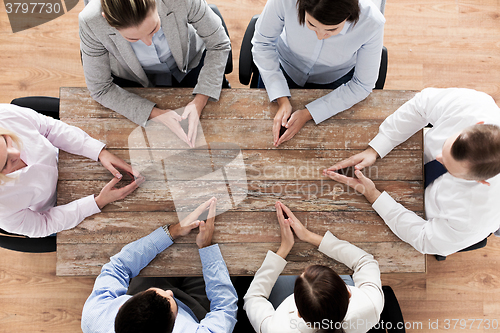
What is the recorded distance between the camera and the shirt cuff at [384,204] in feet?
4.60

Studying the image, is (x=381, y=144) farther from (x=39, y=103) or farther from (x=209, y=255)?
(x=39, y=103)

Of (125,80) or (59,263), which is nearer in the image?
(59,263)

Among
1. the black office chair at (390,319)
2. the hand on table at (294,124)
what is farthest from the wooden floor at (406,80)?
the hand on table at (294,124)

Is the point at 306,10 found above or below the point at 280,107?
above

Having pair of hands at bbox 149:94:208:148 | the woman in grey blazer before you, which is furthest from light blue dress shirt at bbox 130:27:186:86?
pair of hands at bbox 149:94:208:148

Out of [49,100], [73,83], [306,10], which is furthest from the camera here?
[73,83]

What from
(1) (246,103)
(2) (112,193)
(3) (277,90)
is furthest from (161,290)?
(3) (277,90)

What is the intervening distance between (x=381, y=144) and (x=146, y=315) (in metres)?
1.24

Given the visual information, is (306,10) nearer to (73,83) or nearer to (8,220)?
(8,220)

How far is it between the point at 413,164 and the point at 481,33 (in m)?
1.65

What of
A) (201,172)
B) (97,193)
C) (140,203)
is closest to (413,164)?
(201,172)

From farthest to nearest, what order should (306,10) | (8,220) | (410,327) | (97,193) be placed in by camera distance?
(410,327) → (97,193) → (8,220) → (306,10)

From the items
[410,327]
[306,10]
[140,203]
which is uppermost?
[306,10]

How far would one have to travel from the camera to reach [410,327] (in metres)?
2.11
